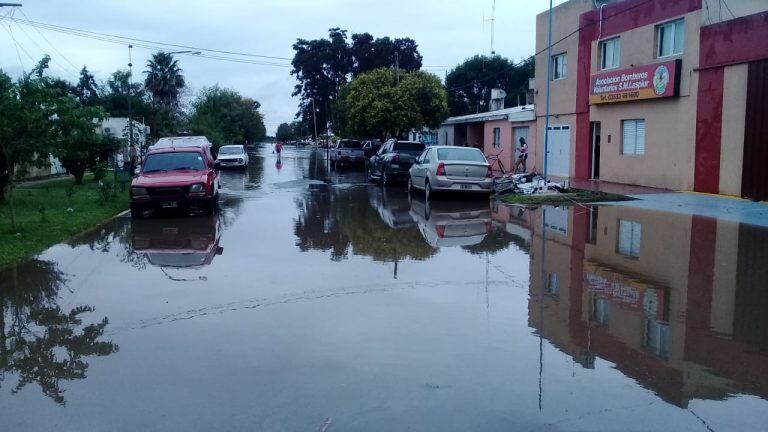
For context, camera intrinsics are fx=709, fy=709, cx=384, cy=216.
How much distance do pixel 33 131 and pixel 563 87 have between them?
2241 centimetres

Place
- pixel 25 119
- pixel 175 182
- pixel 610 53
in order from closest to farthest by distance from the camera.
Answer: pixel 25 119 < pixel 175 182 < pixel 610 53

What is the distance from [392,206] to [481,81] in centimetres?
4684

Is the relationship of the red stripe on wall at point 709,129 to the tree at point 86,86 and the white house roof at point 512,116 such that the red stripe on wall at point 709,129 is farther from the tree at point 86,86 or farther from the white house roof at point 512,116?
the tree at point 86,86

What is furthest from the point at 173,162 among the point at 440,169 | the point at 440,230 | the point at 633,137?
the point at 633,137

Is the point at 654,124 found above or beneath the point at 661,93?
beneath

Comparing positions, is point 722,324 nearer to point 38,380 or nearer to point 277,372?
point 277,372

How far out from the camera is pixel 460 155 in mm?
20781

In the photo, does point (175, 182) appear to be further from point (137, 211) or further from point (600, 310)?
point (600, 310)

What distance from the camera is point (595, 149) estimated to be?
28828mm

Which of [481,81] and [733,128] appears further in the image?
[481,81]

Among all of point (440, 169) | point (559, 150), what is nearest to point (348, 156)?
point (559, 150)

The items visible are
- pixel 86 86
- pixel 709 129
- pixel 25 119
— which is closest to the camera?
pixel 25 119

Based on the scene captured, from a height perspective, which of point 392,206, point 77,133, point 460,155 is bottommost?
point 392,206

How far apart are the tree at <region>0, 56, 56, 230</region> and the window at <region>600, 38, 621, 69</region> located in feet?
64.6
